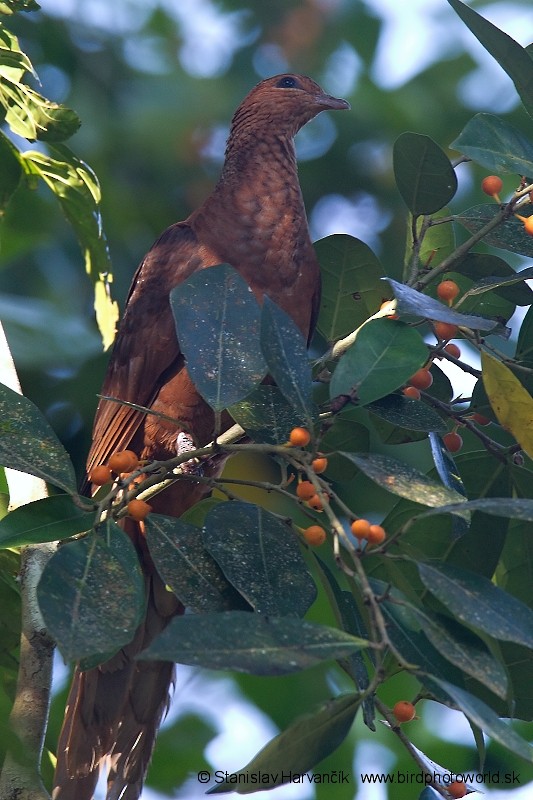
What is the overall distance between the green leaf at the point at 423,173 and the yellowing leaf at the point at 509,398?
0.43 meters

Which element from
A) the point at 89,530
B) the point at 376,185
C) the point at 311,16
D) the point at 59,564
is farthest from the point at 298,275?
the point at 311,16

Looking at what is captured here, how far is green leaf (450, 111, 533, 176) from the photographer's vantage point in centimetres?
161

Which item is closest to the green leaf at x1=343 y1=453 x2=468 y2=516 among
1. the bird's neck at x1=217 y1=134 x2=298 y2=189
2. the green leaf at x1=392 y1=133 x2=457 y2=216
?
the green leaf at x1=392 y1=133 x2=457 y2=216

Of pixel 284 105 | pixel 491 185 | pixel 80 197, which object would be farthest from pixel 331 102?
pixel 491 185

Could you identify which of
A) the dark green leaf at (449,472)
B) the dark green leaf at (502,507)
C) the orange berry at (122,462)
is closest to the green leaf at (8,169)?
the orange berry at (122,462)

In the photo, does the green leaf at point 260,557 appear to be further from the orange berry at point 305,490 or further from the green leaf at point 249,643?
the green leaf at point 249,643

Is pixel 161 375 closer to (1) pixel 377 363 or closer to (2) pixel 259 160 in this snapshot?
(2) pixel 259 160

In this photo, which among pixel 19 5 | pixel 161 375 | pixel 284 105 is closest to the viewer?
pixel 19 5

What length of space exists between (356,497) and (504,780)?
1020mm

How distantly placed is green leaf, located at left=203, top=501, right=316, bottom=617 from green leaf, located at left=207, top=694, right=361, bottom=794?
18 cm

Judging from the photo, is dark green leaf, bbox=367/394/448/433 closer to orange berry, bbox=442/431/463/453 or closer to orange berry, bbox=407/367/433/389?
orange berry, bbox=407/367/433/389

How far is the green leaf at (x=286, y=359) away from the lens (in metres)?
1.48

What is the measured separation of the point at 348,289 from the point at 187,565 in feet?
2.78

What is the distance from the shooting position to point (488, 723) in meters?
1.16
